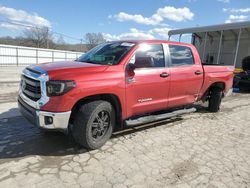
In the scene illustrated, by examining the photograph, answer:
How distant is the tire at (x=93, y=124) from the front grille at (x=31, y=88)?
2.30ft

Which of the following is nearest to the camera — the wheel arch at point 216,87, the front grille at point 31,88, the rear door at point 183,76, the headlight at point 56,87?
the headlight at point 56,87

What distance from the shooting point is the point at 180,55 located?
5395 millimetres

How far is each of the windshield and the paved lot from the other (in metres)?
1.53

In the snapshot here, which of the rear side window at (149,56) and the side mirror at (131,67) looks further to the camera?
the rear side window at (149,56)

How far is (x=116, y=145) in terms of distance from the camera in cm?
420

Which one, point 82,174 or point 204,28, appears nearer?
point 82,174

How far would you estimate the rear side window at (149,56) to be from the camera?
4.36 m

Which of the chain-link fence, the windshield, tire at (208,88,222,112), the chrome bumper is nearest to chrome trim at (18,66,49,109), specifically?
the chrome bumper

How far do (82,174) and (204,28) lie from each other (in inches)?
722

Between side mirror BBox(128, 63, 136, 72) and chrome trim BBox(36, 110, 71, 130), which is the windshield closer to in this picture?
side mirror BBox(128, 63, 136, 72)

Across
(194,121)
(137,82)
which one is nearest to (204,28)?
(194,121)

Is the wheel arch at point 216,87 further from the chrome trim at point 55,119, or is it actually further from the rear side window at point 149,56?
the chrome trim at point 55,119

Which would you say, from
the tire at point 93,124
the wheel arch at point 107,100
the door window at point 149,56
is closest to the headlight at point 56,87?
the wheel arch at point 107,100

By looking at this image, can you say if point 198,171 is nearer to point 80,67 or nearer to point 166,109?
point 166,109
